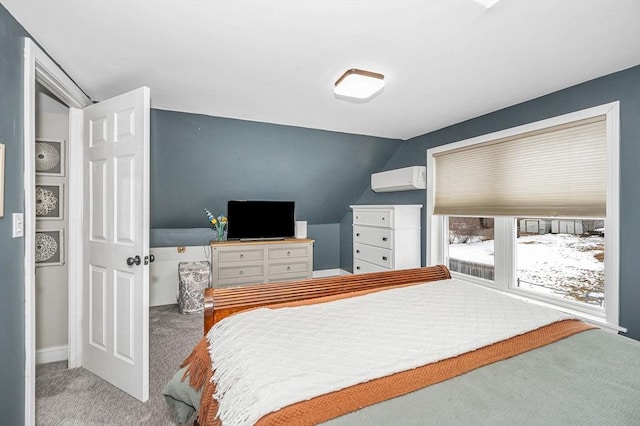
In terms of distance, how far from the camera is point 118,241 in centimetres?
208

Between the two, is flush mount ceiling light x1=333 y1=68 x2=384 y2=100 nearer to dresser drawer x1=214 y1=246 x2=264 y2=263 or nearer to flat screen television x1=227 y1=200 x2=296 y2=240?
flat screen television x1=227 y1=200 x2=296 y2=240

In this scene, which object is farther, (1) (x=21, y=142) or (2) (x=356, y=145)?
(2) (x=356, y=145)

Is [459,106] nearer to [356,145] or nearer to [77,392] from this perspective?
[356,145]

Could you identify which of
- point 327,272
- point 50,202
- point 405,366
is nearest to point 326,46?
point 405,366

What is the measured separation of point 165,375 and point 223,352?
1510 millimetres

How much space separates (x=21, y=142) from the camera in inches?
60.6

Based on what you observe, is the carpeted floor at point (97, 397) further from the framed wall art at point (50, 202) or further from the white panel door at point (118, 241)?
the framed wall art at point (50, 202)

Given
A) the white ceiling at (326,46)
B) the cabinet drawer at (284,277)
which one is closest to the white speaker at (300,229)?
the cabinet drawer at (284,277)

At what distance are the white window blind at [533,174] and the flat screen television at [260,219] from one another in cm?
212

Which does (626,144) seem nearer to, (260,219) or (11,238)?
(260,219)

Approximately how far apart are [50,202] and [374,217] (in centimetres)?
334

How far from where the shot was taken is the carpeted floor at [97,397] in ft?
5.91

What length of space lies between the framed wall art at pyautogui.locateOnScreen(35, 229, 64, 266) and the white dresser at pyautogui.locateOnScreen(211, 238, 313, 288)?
1.57 metres

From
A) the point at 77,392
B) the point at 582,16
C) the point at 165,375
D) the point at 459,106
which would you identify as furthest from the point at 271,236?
the point at 582,16
